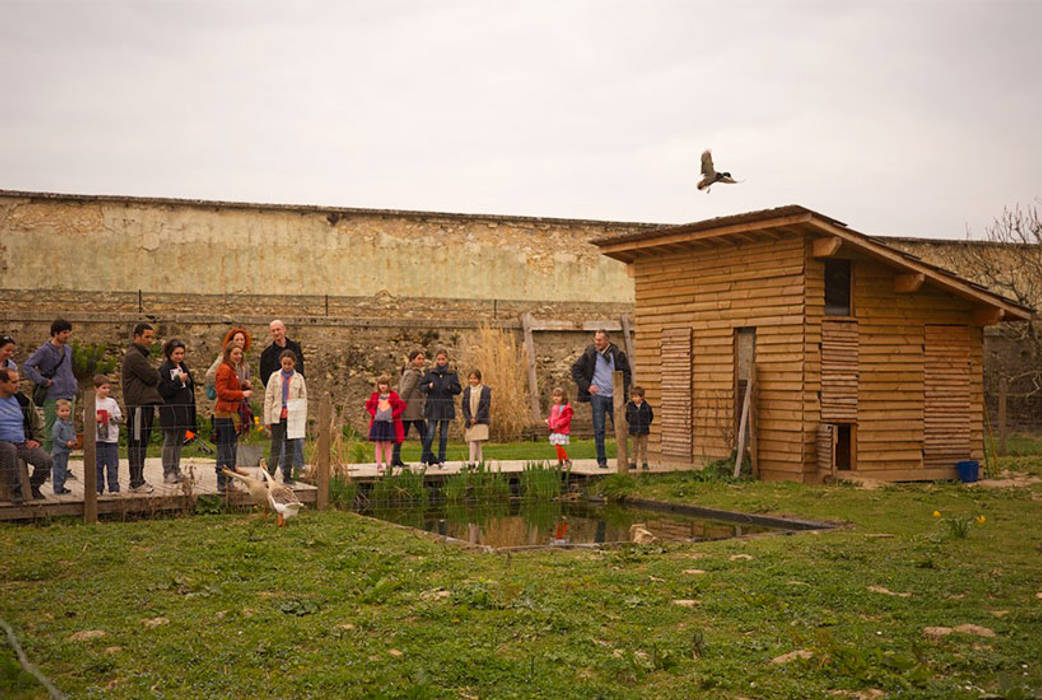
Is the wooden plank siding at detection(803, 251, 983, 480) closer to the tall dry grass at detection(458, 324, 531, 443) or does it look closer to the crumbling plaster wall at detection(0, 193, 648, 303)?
the tall dry grass at detection(458, 324, 531, 443)

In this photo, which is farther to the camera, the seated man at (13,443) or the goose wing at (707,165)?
the goose wing at (707,165)

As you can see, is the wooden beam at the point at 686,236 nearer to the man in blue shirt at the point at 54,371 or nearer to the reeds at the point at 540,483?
the reeds at the point at 540,483

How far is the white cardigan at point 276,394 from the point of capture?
12.8 metres

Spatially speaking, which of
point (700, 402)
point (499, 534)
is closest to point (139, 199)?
point (700, 402)

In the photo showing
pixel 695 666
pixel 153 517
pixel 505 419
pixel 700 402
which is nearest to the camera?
pixel 695 666

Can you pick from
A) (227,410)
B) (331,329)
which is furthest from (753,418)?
(331,329)

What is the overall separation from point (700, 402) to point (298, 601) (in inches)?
429

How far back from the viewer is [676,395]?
17.7 m

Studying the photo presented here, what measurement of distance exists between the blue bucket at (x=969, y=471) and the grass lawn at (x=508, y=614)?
6305 mm

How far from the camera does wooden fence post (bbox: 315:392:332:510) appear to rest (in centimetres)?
1207

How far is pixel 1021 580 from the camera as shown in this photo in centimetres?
802

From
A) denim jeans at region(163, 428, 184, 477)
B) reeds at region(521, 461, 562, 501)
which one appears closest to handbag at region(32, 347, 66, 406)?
denim jeans at region(163, 428, 184, 477)

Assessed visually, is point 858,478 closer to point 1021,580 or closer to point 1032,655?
point 1021,580

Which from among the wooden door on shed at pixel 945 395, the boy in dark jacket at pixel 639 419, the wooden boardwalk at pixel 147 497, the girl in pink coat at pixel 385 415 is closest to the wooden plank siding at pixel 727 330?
the boy in dark jacket at pixel 639 419
